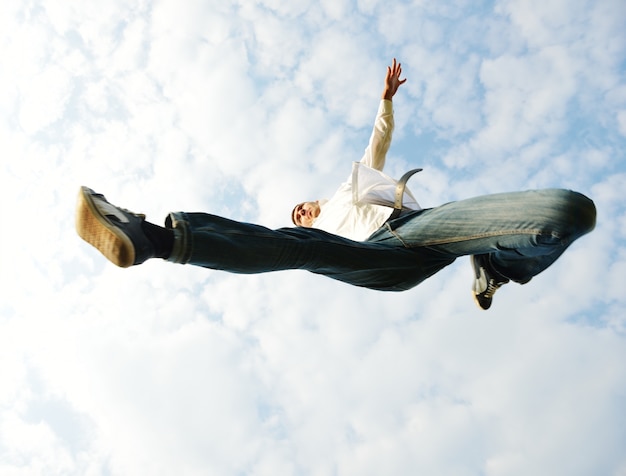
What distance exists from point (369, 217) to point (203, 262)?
1815mm

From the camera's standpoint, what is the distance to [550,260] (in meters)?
4.42

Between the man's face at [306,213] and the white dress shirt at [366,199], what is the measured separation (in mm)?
259

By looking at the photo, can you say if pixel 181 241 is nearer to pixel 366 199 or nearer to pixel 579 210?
pixel 366 199

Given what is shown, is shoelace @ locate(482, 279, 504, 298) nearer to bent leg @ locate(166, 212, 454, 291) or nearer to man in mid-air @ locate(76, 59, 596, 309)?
man in mid-air @ locate(76, 59, 596, 309)

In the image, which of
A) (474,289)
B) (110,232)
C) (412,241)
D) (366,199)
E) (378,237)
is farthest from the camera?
(474,289)

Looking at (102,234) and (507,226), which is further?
(507,226)

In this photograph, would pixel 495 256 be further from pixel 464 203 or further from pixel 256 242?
pixel 256 242

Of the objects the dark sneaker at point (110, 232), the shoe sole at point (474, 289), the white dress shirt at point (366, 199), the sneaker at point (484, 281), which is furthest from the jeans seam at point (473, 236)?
the dark sneaker at point (110, 232)

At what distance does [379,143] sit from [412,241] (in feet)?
5.78

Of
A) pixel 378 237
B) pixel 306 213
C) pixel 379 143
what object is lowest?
pixel 378 237

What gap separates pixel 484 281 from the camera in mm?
5023

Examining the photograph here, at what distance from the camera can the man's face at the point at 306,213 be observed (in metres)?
6.00

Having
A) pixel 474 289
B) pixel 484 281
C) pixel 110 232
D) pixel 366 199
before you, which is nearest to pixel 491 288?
pixel 484 281

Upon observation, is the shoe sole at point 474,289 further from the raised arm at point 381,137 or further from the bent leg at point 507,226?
the raised arm at point 381,137
